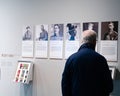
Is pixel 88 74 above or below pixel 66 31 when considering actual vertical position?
below

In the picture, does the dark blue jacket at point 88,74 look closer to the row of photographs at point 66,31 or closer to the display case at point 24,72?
the row of photographs at point 66,31

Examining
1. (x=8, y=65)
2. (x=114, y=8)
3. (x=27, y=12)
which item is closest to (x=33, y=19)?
(x=27, y=12)

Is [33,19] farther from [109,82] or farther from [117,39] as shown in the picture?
[109,82]

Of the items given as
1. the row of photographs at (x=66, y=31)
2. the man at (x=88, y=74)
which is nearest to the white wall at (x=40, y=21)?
the row of photographs at (x=66, y=31)

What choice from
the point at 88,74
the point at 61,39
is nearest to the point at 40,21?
the point at 61,39

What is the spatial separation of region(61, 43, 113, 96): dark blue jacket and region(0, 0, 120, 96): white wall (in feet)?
2.04

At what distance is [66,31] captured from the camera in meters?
3.21

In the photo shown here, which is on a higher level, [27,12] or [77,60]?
[27,12]

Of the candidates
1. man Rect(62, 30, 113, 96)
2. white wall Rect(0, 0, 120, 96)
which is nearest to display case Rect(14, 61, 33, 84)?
white wall Rect(0, 0, 120, 96)

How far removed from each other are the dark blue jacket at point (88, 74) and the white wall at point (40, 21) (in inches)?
24.4

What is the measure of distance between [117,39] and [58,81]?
966 mm

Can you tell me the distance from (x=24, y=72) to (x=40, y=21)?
2.44ft

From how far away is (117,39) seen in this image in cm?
287

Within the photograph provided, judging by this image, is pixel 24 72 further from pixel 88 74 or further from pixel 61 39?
pixel 88 74
